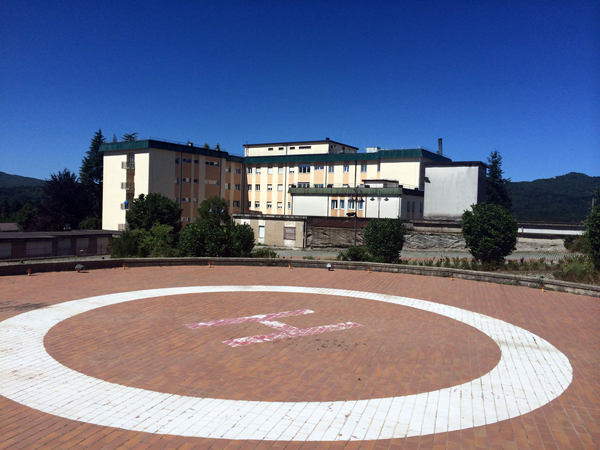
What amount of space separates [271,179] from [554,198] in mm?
102075

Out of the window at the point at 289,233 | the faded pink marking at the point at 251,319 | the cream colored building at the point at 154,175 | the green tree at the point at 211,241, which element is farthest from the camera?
the cream colored building at the point at 154,175

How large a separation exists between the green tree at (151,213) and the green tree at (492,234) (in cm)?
2977

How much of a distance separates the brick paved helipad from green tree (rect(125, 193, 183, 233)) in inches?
1204

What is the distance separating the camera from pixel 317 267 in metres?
23.1

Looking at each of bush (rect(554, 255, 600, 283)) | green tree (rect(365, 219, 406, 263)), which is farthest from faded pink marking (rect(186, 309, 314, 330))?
green tree (rect(365, 219, 406, 263))

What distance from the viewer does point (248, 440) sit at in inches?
233


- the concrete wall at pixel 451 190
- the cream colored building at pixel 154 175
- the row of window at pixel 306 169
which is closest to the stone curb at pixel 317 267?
the concrete wall at pixel 451 190

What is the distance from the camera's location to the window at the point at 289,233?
5059cm

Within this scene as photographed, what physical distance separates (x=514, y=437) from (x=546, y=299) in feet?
38.0

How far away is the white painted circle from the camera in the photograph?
622cm

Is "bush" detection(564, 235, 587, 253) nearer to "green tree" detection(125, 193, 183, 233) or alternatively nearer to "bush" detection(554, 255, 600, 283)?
"bush" detection(554, 255, 600, 283)

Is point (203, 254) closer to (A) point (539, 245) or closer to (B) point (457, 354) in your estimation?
(B) point (457, 354)

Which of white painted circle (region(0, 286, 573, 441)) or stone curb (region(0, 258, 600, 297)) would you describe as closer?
white painted circle (region(0, 286, 573, 441))

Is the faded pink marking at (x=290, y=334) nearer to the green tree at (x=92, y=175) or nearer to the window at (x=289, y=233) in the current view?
the window at (x=289, y=233)
